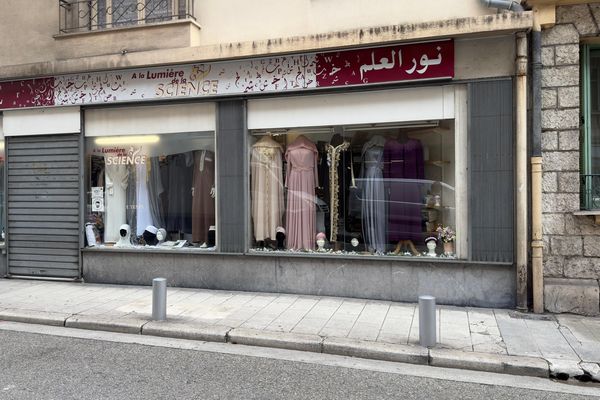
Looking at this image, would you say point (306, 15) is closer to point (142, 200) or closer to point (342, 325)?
point (142, 200)

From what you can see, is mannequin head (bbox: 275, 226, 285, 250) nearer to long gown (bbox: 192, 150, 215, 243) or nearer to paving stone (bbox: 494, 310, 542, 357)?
long gown (bbox: 192, 150, 215, 243)

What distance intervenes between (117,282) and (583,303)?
24.9ft

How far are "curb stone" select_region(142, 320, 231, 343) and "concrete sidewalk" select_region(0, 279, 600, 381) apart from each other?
12 mm

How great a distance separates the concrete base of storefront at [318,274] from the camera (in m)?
7.36

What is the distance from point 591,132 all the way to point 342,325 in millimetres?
4667

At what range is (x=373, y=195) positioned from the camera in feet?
27.6

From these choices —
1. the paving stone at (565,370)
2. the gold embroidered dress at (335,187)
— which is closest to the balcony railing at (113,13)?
the gold embroidered dress at (335,187)

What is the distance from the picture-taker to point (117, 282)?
9.12 meters

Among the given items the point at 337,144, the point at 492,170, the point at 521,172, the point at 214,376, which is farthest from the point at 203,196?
the point at 521,172

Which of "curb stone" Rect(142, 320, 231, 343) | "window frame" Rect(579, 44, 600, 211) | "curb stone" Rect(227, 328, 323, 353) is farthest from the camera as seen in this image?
"window frame" Rect(579, 44, 600, 211)

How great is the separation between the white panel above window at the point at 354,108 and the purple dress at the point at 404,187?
1.93 ft

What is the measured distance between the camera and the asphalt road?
453 cm

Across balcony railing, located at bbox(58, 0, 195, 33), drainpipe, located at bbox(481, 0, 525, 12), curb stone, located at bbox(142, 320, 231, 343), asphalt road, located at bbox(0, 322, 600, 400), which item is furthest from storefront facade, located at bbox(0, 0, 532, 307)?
asphalt road, located at bbox(0, 322, 600, 400)

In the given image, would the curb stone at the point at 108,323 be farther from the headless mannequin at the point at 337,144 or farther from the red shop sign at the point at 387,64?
the red shop sign at the point at 387,64
